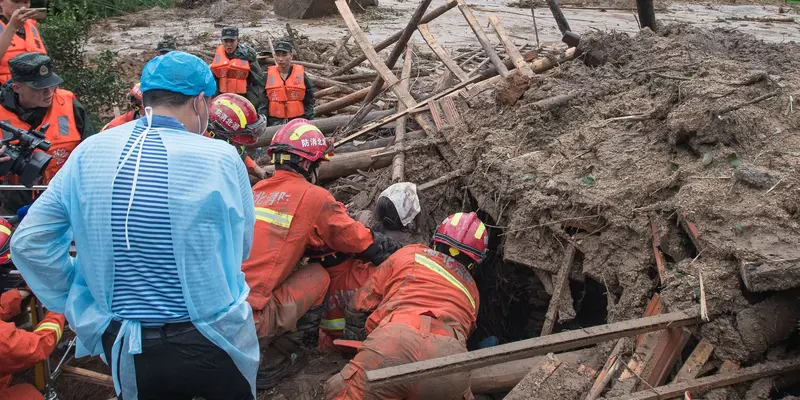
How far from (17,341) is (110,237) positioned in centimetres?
140

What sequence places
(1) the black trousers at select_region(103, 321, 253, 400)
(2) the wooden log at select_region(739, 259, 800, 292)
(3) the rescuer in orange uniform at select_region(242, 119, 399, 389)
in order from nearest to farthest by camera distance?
(1) the black trousers at select_region(103, 321, 253, 400)
(2) the wooden log at select_region(739, 259, 800, 292)
(3) the rescuer in orange uniform at select_region(242, 119, 399, 389)

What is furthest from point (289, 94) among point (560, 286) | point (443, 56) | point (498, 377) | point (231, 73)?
point (498, 377)

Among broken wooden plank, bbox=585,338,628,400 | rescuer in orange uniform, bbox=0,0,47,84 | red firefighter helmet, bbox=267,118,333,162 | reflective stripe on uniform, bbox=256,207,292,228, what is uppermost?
rescuer in orange uniform, bbox=0,0,47,84

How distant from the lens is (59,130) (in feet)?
17.4

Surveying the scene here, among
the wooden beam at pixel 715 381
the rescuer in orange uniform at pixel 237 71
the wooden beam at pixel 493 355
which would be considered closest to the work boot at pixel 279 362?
the wooden beam at pixel 493 355

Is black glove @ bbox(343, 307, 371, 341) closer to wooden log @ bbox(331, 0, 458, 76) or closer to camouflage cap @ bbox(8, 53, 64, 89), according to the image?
camouflage cap @ bbox(8, 53, 64, 89)

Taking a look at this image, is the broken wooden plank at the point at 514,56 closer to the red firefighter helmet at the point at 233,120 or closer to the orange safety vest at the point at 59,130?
the red firefighter helmet at the point at 233,120

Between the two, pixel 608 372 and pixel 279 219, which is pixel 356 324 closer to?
pixel 279 219

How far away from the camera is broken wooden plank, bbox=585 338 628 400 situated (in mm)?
3441

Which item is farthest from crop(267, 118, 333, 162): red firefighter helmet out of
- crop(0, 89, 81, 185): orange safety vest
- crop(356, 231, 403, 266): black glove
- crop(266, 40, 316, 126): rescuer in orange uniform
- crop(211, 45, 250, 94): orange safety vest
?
crop(211, 45, 250, 94): orange safety vest

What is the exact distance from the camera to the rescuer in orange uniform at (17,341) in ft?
10.7

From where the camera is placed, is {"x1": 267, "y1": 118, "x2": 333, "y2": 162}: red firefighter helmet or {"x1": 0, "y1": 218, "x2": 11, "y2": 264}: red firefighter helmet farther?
{"x1": 267, "y1": 118, "x2": 333, "y2": 162}: red firefighter helmet

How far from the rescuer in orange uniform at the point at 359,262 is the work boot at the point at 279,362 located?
34 centimetres

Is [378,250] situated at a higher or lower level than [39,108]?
lower
